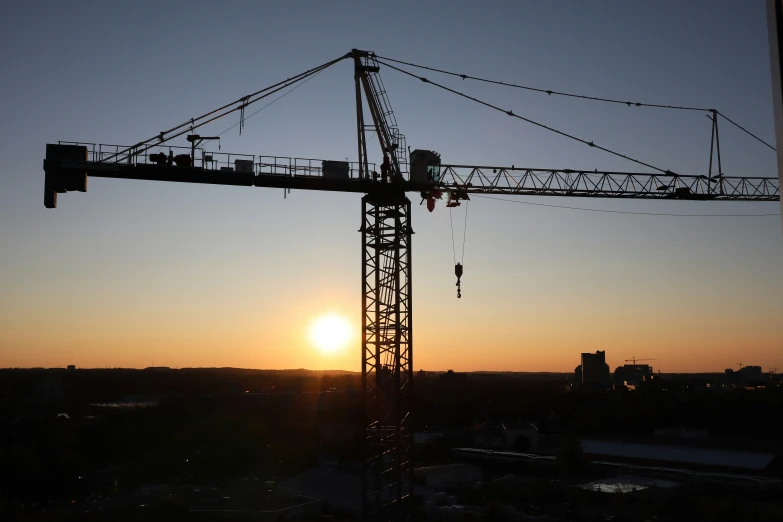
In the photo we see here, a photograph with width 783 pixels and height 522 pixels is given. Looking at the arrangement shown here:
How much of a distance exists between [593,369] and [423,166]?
534 ft

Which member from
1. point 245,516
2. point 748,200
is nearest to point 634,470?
point 748,200

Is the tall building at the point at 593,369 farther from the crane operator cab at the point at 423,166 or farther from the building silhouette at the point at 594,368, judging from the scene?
the crane operator cab at the point at 423,166

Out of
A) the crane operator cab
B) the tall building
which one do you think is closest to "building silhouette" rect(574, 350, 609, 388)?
the tall building

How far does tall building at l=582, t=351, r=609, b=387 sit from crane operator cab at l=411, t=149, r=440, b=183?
16010cm

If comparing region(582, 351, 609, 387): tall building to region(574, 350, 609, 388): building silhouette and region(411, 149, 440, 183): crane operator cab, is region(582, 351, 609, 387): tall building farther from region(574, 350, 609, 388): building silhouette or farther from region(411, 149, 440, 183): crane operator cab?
region(411, 149, 440, 183): crane operator cab

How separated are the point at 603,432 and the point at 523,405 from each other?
82.2ft

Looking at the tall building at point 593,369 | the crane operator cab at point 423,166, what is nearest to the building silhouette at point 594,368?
the tall building at point 593,369

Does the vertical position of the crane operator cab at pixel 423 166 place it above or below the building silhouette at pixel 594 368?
above

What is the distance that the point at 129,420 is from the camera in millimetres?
75500

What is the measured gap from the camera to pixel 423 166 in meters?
33.6

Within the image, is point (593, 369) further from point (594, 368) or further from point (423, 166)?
point (423, 166)

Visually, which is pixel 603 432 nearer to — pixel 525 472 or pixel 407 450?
pixel 525 472

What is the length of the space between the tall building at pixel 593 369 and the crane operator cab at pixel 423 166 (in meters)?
160

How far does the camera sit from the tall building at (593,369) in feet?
602
